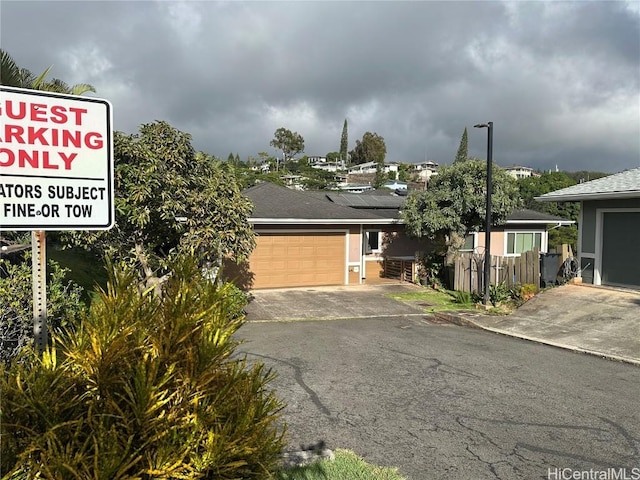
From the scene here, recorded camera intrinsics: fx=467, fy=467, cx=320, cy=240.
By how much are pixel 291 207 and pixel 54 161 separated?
56.1 ft

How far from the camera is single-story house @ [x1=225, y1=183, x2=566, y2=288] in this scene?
18156 mm

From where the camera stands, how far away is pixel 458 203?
1777cm

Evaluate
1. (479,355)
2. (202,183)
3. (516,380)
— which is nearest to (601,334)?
(479,355)

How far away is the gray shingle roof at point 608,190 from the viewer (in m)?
14.0

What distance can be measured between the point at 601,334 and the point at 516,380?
4.55 metres

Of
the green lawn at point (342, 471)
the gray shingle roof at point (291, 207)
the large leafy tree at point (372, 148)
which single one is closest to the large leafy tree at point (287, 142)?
the large leafy tree at point (372, 148)

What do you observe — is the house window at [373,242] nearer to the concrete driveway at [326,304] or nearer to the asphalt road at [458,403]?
the concrete driveway at [326,304]

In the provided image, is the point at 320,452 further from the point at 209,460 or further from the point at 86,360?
the point at 86,360

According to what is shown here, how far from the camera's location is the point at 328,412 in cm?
611

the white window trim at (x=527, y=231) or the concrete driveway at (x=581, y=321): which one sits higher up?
the white window trim at (x=527, y=231)

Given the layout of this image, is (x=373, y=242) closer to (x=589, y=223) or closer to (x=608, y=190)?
(x=589, y=223)

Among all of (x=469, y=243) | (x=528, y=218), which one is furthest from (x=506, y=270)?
(x=528, y=218)

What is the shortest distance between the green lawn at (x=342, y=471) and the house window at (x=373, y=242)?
54.1ft

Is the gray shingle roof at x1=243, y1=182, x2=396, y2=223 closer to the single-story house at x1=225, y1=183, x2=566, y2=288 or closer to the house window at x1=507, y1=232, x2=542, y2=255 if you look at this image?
the single-story house at x1=225, y1=183, x2=566, y2=288
